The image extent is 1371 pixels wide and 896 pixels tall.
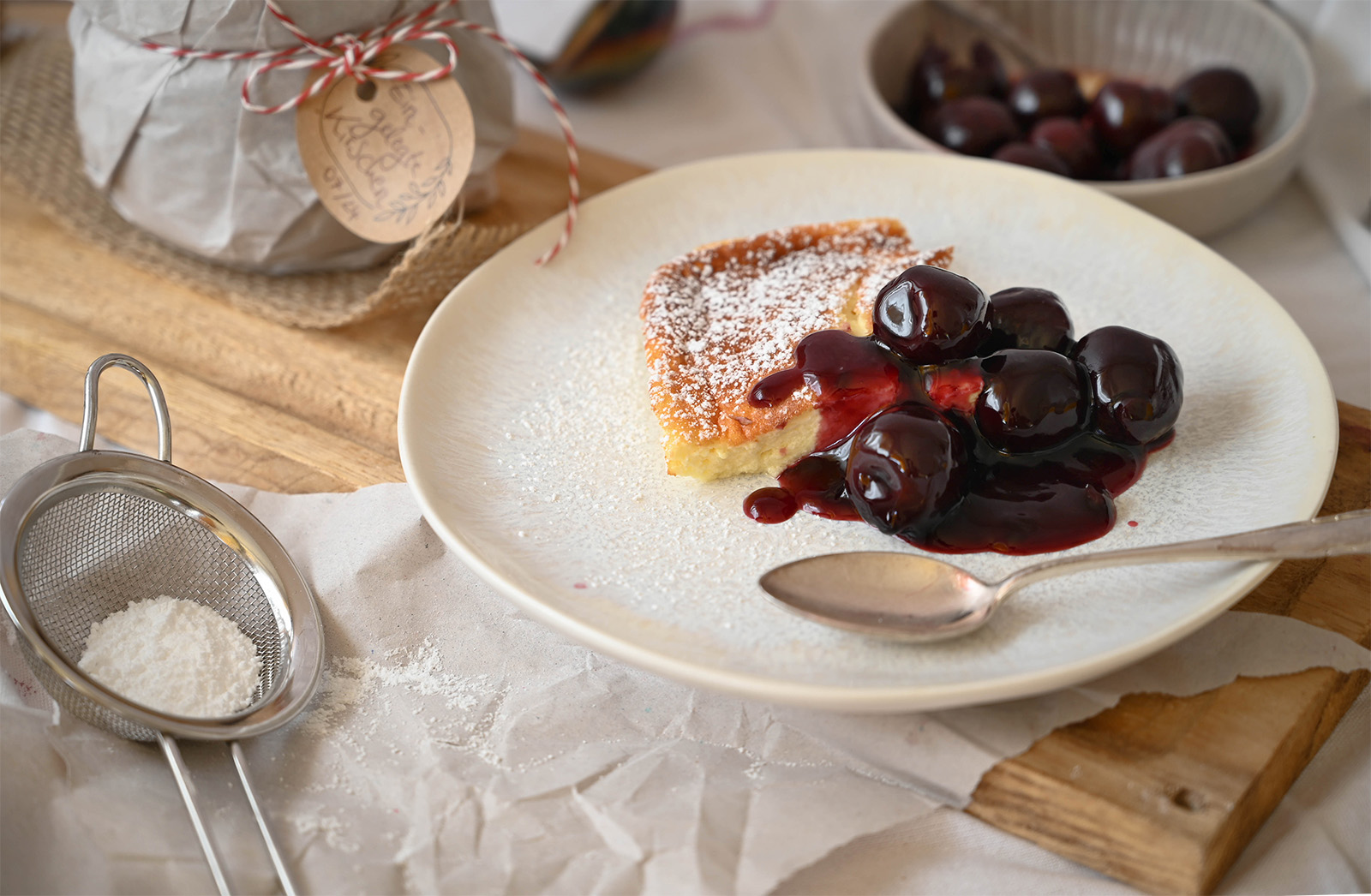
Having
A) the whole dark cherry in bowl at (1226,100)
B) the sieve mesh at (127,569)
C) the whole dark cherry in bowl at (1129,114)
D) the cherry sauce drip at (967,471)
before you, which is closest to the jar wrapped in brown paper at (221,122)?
the sieve mesh at (127,569)

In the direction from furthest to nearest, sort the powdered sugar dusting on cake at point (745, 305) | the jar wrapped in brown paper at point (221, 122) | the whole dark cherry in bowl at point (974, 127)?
1. the whole dark cherry in bowl at point (974, 127)
2. the jar wrapped in brown paper at point (221, 122)
3. the powdered sugar dusting on cake at point (745, 305)

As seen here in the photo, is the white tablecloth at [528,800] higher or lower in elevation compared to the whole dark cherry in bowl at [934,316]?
lower

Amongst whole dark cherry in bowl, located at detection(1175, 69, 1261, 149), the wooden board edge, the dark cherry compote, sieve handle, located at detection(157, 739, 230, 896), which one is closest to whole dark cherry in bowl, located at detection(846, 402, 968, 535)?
the dark cherry compote

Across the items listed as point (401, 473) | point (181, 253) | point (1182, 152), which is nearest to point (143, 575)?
point (401, 473)

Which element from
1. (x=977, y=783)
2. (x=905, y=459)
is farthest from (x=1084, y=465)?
(x=977, y=783)

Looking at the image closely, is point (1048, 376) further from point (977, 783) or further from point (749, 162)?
point (749, 162)

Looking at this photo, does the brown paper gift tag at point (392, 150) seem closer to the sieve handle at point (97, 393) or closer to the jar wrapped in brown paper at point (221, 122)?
the jar wrapped in brown paper at point (221, 122)
